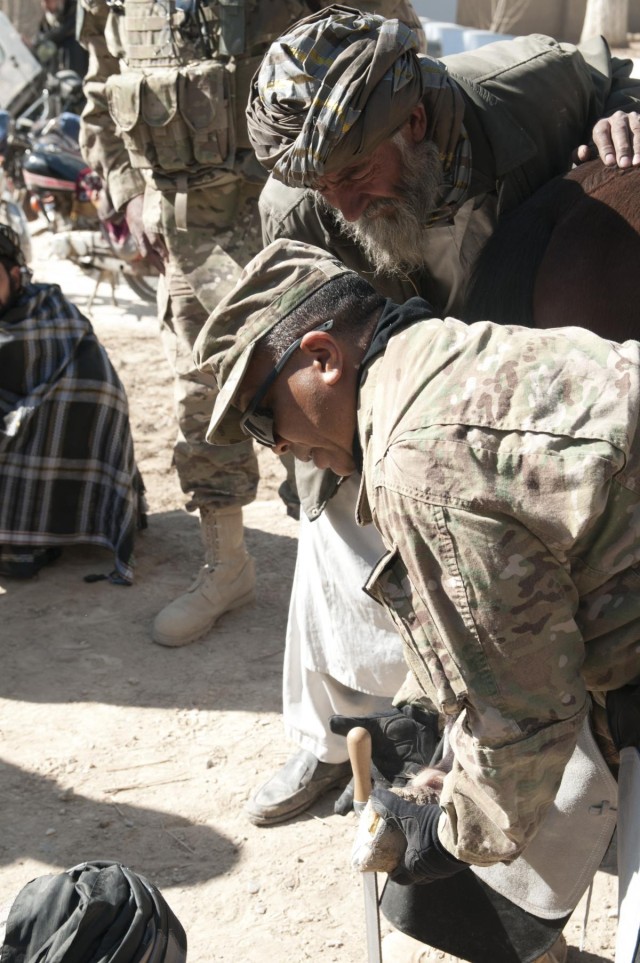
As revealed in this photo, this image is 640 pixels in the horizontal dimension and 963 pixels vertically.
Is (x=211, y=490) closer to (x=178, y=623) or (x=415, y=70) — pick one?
(x=178, y=623)

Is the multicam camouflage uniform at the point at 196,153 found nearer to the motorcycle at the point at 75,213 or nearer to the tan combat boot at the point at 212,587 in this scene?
the tan combat boot at the point at 212,587

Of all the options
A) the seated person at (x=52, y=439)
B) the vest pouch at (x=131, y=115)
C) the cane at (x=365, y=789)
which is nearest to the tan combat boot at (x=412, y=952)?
the cane at (x=365, y=789)

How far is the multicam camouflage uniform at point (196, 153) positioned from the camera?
378 cm

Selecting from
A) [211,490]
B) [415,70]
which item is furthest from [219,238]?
[415,70]

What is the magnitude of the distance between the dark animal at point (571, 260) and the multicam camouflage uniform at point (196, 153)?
5.02 ft

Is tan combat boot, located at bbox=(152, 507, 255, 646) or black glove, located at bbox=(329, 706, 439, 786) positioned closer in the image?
black glove, located at bbox=(329, 706, 439, 786)

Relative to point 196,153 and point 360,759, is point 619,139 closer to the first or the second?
point 360,759

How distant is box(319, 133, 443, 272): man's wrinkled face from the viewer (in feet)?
8.06

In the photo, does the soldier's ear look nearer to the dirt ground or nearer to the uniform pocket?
the uniform pocket

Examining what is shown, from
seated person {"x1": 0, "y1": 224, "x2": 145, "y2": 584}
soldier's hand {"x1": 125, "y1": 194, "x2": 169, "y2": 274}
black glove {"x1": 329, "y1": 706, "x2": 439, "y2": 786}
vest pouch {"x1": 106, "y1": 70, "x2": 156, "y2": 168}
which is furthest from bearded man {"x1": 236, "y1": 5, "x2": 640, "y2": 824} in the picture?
seated person {"x1": 0, "y1": 224, "x2": 145, "y2": 584}

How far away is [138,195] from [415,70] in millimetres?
2190

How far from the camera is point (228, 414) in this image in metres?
1.80

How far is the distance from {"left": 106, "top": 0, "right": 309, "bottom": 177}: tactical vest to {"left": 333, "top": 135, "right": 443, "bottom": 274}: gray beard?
147 centimetres

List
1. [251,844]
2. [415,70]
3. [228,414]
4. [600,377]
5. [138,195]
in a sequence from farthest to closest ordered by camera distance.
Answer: [138,195] → [251,844] → [415,70] → [228,414] → [600,377]
